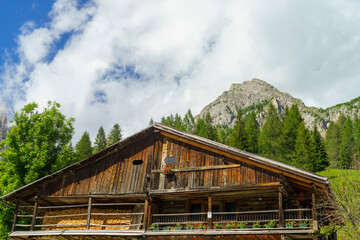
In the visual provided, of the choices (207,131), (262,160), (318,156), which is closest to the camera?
(262,160)

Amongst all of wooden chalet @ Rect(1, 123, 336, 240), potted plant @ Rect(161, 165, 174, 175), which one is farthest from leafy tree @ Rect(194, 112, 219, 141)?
potted plant @ Rect(161, 165, 174, 175)

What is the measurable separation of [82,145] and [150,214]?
69.2 meters

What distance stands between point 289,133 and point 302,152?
1267 centimetres

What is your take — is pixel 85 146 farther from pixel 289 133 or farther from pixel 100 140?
pixel 289 133

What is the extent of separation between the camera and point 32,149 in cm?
3434

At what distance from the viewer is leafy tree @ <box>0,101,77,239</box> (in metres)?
32.6

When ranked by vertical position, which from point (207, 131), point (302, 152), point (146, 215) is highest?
point (207, 131)

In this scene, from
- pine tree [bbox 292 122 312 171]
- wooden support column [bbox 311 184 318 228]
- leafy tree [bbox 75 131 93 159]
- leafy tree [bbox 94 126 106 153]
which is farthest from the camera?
leafy tree [bbox 94 126 106 153]

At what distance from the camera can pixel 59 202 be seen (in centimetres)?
2680

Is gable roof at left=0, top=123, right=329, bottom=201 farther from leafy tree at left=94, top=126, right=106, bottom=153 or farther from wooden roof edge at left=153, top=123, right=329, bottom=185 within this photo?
leafy tree at left=94, top=126, right=106, bottom=153

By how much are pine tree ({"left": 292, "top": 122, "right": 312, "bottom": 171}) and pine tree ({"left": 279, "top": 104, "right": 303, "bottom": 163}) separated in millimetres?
2228

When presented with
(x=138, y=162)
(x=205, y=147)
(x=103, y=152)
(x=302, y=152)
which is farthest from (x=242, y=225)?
(x=302, y=152)

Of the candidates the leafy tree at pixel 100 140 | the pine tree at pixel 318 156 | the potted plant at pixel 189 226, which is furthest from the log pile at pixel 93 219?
the leafy tree at pixel 100 140

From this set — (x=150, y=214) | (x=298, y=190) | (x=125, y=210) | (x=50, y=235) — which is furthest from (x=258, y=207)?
(x=50, y=235)
